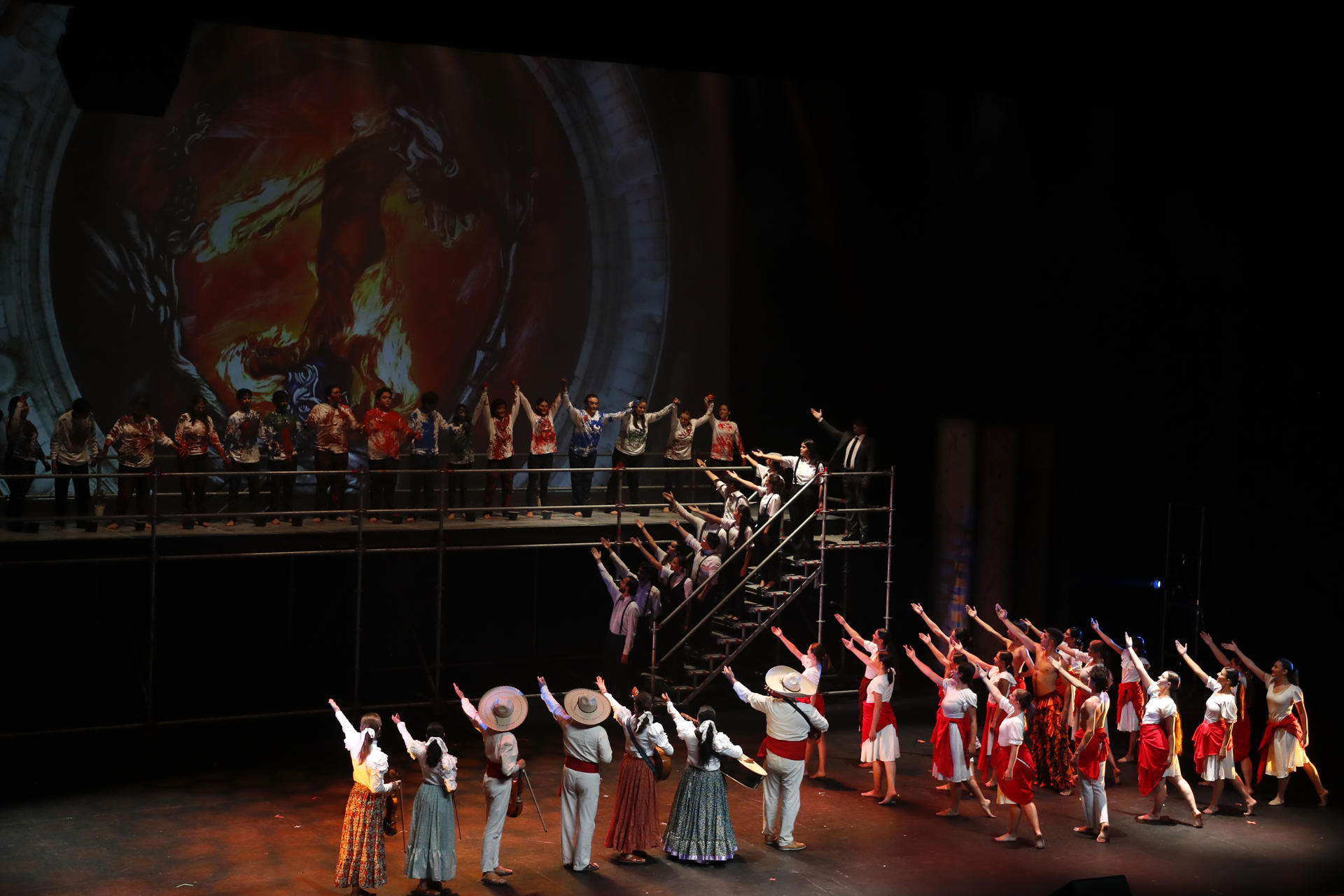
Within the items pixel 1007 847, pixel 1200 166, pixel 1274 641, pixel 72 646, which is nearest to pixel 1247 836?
pixel 1007 847

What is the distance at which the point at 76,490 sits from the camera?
13438 mm

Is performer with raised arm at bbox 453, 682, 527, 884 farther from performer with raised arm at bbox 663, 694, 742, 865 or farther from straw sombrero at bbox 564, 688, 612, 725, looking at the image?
performer with raised arm at bbox 663, 694, 742, 865

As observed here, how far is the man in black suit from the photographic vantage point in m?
15.6

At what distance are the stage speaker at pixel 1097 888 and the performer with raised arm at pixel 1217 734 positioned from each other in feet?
15.1

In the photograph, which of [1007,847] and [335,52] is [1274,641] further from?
[335,52]

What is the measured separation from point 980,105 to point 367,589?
29.1ft

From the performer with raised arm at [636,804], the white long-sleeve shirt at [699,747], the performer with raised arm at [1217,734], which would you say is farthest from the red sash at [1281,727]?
the performer with raised arm at [636,804]

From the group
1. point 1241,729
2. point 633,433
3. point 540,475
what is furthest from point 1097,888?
point 633,433

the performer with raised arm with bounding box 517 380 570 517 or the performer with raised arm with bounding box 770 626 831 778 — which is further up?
the performer with raised arm with bounding box 517 380 570 517

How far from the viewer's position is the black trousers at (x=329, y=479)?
47.4 ft

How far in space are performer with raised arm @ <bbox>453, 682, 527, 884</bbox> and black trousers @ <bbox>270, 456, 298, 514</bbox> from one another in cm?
491

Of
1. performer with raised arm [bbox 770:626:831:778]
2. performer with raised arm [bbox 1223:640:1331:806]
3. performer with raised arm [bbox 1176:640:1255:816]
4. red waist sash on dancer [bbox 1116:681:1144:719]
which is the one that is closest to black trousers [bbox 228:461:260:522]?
performer with raised arm [bbox 770:626:831:778]

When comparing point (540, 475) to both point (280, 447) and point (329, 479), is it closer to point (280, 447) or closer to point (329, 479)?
point (329, 479)

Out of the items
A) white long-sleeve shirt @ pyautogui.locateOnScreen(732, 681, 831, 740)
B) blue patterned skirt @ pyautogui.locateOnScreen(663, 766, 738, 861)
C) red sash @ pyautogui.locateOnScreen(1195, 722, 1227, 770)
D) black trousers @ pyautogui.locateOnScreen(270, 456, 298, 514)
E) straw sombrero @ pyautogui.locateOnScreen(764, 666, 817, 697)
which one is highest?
black trousers @ pyautogui.locateOnScreen(270, 456, 298, 514)
